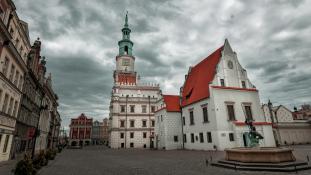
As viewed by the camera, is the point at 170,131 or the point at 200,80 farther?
the point at 170,131

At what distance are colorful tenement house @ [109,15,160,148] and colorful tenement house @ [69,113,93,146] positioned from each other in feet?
184

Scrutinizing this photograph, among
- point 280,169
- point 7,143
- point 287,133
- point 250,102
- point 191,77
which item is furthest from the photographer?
point 287,133

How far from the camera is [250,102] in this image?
1278 inches

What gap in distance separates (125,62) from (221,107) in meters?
44.0

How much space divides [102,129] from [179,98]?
101 meters

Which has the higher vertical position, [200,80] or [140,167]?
[200,80]

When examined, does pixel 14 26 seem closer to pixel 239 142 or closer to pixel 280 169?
pixel 280 169

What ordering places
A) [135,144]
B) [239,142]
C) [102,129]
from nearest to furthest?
1. [239,142]
2. [135,144]
3. [102,129]

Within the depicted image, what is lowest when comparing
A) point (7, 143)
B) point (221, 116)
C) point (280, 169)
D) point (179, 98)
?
point (280, 169)

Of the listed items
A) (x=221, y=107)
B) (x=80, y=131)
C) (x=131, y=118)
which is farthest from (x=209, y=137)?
(x=80, y=131)

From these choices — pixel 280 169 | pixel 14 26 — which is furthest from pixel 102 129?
pixel 280 169

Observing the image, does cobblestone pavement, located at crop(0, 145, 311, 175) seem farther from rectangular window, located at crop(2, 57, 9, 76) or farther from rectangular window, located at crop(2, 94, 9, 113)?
rectangular window, located at crop(2, 57, 9, 76)

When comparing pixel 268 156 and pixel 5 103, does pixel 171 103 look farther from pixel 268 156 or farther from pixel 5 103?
pixel 5 103

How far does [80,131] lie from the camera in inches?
4240
